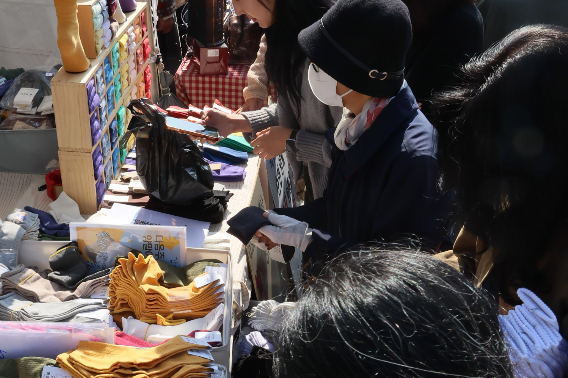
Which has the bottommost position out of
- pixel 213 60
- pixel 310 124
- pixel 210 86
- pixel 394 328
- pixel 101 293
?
pixel 210 86

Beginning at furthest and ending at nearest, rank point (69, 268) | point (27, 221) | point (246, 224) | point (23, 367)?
point (27, 221) < point (69, 268) < point (246, 224) < point (23, 367)

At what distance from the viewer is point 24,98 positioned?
2504 millimetres

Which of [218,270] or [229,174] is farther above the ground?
[218,270]

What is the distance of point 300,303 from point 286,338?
54 millimetres

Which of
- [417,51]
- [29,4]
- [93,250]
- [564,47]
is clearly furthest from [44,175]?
[564,47]

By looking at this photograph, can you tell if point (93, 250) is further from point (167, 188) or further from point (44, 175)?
point (44, 175)

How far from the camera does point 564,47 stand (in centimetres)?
92

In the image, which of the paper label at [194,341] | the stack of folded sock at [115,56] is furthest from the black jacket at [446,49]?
the stack of folded sock at [115,56]

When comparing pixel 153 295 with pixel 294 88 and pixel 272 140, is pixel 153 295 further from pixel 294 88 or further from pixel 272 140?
pixel 294 88

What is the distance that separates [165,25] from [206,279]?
3787 mm

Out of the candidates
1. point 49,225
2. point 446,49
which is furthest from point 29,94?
point 446,49

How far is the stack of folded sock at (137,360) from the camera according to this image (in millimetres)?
1257

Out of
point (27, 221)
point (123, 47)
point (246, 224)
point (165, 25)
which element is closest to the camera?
point (246, 224)

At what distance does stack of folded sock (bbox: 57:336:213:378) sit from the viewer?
1.26m
